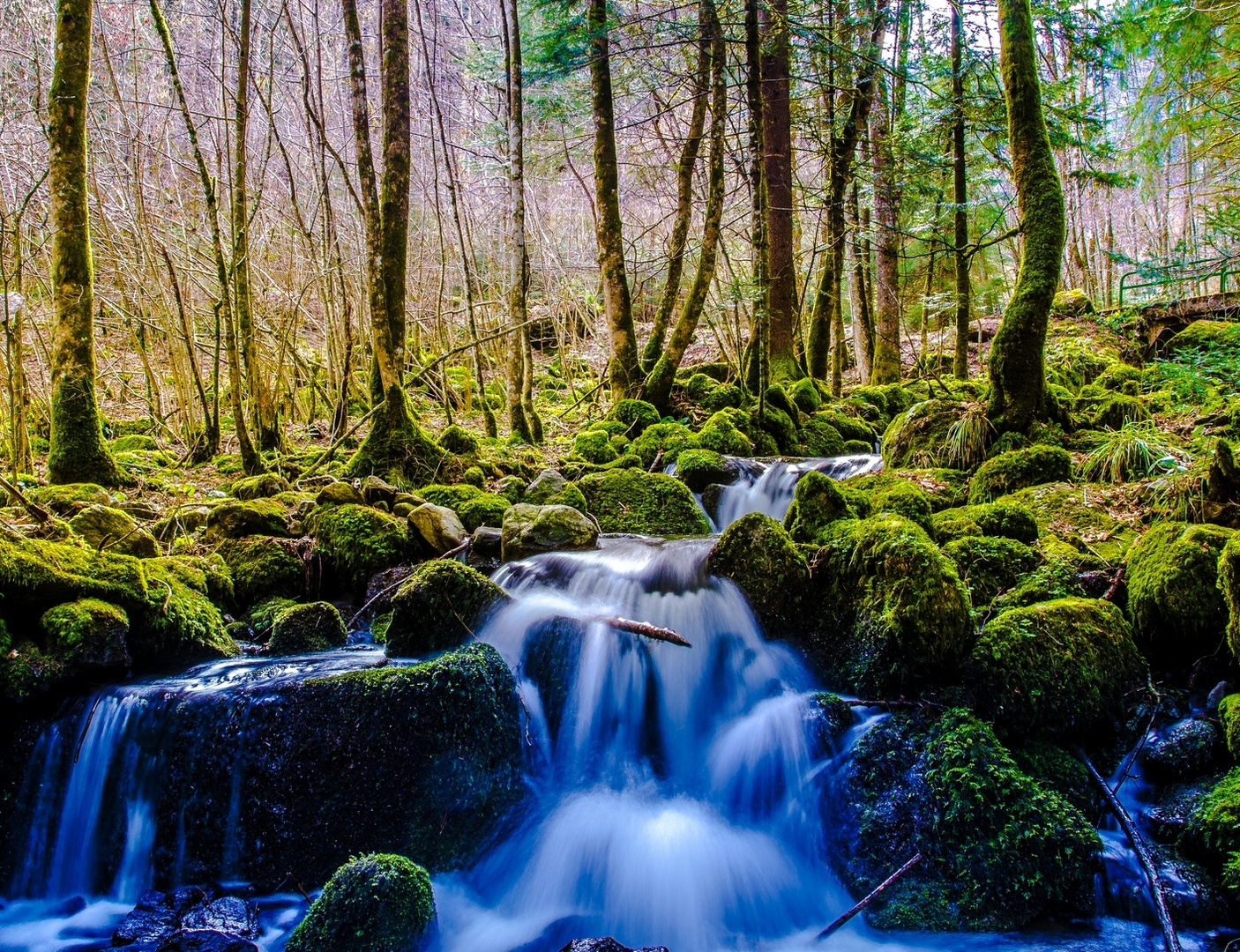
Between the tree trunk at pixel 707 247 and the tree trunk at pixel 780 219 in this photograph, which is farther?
the tree trunk at pixel 780 219

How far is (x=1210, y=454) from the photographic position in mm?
4785

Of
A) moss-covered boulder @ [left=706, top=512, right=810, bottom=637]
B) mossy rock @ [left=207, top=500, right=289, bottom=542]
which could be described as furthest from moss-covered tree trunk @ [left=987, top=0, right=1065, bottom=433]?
mossy rock @ [left=207, top=500, right=289, bottom=542]

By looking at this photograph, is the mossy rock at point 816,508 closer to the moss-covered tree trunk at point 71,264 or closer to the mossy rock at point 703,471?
the mossy rock at point 703,471

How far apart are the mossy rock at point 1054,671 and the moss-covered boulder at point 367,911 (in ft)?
9.75

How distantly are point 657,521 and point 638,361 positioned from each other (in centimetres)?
438

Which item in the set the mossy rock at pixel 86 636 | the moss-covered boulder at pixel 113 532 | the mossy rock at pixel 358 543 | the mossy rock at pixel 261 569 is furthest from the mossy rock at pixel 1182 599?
the moss-covered boulder at pixel 113 532

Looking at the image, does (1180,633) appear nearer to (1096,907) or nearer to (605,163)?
(1096,907)

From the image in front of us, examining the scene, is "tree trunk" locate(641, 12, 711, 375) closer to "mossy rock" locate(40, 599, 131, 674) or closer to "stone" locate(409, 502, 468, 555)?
"stone" locate(409, 502, 468, 555)

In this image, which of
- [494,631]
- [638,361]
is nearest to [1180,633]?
[494,631]

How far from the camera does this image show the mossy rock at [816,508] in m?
5.60

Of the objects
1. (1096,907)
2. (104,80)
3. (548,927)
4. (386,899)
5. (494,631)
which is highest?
(104,80)

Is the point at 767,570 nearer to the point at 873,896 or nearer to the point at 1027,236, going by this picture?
the point at 873,896

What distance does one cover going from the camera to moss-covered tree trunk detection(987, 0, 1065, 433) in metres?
6.78

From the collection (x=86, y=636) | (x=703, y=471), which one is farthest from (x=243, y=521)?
(x=703, y=471)
